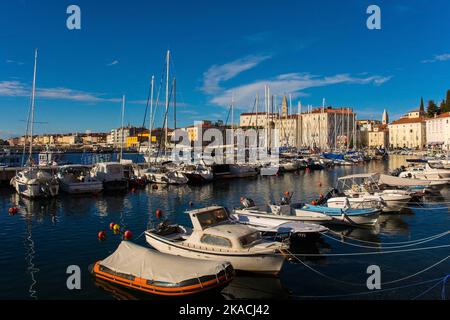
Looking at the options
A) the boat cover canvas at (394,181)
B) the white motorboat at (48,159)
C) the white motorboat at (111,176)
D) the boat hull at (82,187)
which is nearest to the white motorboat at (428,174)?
the boat cover canvas at (394,181)

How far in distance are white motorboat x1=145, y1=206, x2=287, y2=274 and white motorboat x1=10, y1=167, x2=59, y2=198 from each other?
2661cm

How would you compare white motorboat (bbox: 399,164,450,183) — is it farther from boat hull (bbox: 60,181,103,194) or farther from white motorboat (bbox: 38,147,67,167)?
white motorboat (bbox: 38,147,67,167)

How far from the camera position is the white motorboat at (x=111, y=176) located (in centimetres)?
4671

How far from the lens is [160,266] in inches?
563

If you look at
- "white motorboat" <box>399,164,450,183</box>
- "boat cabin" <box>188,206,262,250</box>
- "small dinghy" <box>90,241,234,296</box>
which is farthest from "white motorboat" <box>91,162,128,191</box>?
"white motorboat" <box>399,164,450,183</box>

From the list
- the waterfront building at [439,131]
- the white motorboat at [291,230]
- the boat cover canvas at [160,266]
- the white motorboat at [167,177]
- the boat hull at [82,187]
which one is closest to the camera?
the boat cover canvas at [160,266]

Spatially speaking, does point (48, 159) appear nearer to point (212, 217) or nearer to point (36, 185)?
point (36, 185)

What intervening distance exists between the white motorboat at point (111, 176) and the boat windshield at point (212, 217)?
31.0 m

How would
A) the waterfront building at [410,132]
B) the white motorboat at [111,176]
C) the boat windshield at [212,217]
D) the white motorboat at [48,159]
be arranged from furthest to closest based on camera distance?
1. the waterfront building at [410,132]
2. the white motorboat at [48,159]
3. the white motorboat at [111,176]
4. the boat windshield at [212,217]

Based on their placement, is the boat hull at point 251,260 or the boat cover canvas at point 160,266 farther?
the boat hull at point 251,260

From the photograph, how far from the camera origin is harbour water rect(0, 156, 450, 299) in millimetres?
15094

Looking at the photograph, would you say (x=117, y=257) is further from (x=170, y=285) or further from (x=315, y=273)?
(x=315, y=273)

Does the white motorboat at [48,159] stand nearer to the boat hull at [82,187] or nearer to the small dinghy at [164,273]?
the boat hull at [82,187]

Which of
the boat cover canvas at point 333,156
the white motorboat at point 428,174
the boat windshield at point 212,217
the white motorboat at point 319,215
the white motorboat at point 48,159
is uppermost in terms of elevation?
the boat cover canvas at point 333,156
